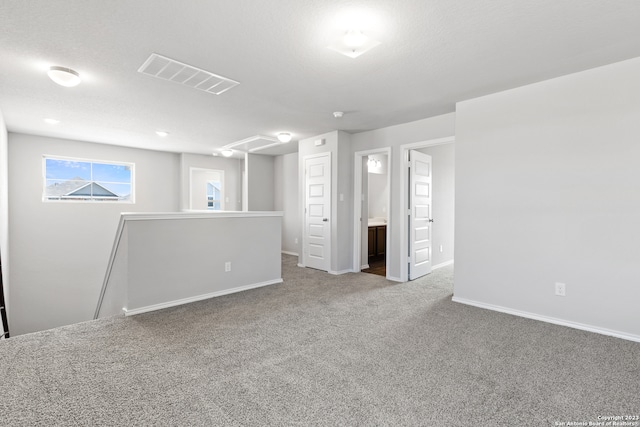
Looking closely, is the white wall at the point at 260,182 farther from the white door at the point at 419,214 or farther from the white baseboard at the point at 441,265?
the white baseboard at the point at 441,265

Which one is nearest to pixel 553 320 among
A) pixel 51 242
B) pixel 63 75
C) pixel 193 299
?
pixel 193 299

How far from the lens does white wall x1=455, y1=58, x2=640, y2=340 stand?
107 inches

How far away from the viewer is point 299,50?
8.25 feet

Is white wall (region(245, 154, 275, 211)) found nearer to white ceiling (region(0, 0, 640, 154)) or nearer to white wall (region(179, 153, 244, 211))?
white wall (region(179, 153, 244, 211))

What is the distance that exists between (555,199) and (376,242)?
367cm

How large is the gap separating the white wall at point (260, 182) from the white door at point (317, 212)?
7.16 feet

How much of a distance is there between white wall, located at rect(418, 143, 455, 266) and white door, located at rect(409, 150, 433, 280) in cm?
39

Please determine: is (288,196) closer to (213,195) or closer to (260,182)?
(260,182)

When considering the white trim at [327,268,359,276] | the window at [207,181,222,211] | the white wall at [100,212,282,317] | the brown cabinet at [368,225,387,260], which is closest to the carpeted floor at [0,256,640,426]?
the white wall at [100,212,282,317]

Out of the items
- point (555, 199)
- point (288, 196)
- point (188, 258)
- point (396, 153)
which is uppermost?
point (396, 153)

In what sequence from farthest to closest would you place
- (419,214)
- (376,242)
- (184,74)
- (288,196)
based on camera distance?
(288,196), (376,242), (419,214), (184,74)

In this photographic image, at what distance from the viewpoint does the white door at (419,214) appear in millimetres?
4758

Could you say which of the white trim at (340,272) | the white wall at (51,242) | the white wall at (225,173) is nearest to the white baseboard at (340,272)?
the white trim at (340,272)

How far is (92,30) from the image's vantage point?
2238 millimetres
